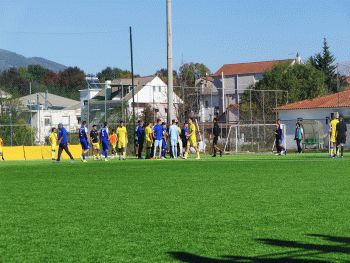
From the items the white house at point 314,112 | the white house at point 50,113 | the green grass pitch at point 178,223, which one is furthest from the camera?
the white house at point 50,113

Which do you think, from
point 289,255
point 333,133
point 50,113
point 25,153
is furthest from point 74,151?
point 50,113

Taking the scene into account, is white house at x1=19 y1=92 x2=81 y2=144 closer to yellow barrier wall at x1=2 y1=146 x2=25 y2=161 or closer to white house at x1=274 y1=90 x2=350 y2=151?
yellow barrier wall at x1=2 y1=146 x2=25 y2=161

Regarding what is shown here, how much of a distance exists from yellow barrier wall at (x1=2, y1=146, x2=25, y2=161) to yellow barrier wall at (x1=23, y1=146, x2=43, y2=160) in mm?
261

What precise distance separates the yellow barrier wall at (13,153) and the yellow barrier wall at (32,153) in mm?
261

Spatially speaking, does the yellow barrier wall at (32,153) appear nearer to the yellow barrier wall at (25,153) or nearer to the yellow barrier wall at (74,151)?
the yellow barrier wall at (25,153)

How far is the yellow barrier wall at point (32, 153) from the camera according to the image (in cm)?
3234

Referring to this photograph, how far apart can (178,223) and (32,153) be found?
27364 millimetres

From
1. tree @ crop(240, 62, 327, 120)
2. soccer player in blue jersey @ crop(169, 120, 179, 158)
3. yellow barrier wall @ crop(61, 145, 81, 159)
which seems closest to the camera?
soccer player in blue jersey @ crop(169, 120, 179, 158)

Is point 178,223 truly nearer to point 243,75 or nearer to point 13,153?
point 13,153

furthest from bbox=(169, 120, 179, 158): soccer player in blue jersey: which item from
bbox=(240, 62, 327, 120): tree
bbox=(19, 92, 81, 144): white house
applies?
bbox=(240, 62, 327, 120): tree

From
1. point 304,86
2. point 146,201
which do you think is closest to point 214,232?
A: point 146,201

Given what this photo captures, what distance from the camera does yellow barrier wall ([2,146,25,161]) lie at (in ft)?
105

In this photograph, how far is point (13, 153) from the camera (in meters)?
32.1

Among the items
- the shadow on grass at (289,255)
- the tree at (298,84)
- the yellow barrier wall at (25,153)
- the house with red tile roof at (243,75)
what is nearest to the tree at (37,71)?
the house with red tile roof at (243,75)
